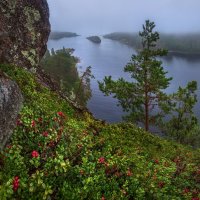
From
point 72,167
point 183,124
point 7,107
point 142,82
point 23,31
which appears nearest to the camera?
point 72,167

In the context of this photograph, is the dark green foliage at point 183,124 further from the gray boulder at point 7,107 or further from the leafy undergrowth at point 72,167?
the gray boulder at point 7,107

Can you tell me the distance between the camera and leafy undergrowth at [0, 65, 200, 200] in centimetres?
918

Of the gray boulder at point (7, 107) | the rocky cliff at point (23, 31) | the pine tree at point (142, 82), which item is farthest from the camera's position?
the pine tree at point (142, 82)

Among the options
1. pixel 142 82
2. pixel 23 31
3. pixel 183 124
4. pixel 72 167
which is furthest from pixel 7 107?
pixel 183 124

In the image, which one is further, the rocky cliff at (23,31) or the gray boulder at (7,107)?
the rocky cliff at (23,31)

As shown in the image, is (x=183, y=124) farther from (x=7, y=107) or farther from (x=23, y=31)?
(x=7, y=107)

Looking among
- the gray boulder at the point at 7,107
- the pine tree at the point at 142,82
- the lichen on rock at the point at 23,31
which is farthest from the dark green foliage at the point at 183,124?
the gray boulder at the point at 7,107

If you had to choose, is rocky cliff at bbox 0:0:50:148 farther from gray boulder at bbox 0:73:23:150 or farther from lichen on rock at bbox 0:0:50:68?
gray boulder at bbox 0:73:23:150

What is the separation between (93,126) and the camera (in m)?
16.5

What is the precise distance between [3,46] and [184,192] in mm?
11656

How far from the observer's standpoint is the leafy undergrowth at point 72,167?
9180 millimetres

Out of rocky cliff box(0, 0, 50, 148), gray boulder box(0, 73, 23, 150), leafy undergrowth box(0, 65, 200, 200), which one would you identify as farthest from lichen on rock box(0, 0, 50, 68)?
gray boulder box(0, 73, 23, 150)

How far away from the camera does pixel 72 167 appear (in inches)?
411

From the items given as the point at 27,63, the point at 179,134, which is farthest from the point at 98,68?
the point at 27,63
